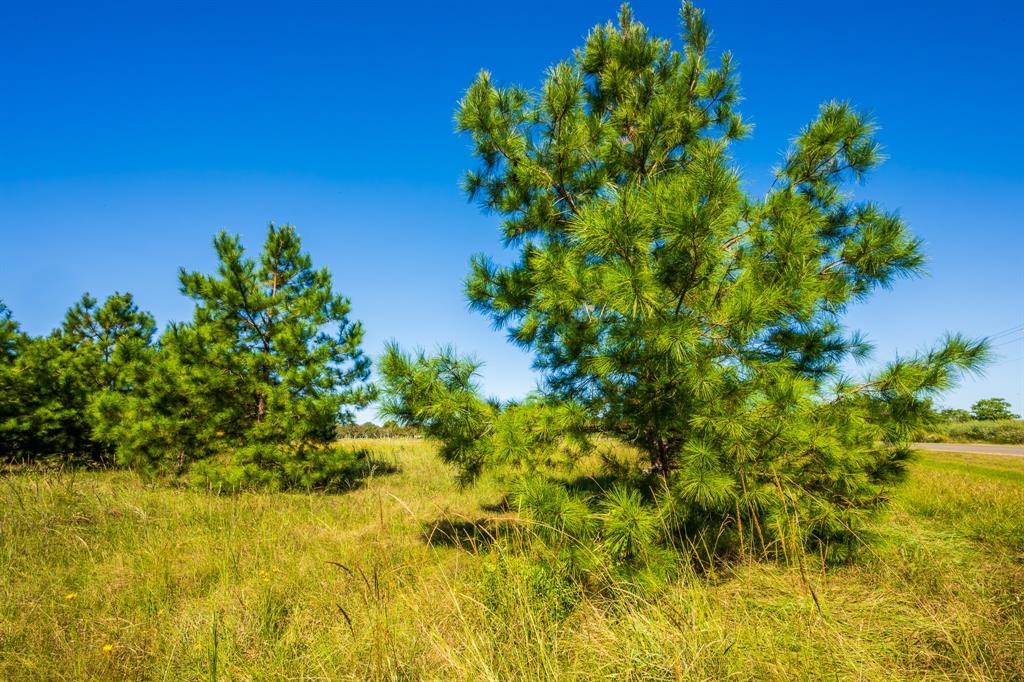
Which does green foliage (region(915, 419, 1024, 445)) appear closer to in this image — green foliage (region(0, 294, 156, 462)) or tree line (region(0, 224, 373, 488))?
tree line (region(0, 224, 373, 488))

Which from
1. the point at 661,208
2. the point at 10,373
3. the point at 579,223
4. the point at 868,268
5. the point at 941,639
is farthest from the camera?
the point at 10,373

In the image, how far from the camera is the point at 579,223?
3.08m

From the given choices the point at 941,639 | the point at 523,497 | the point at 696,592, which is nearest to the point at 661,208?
the point at 523,497

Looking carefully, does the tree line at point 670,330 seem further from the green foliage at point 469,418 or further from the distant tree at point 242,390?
the distant tree at point 242,390

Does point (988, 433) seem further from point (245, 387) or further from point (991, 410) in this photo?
point (245, 387)

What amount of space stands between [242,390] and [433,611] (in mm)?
7267

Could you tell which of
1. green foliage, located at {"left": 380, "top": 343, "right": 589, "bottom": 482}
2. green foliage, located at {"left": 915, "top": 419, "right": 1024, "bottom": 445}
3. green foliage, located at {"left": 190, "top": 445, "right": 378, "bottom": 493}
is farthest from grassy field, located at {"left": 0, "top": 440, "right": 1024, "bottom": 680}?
green foliage, located at {"left": 915, "top": 419, "right": 1024, "bottom": 445}

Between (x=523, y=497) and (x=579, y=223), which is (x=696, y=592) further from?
(x=579, y=223)

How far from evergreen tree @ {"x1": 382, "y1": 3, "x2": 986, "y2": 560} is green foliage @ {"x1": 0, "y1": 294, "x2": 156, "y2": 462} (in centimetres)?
1019

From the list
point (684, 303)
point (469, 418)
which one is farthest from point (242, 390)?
point (684, 303)

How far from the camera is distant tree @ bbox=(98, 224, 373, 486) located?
771cm

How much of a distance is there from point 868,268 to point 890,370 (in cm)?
97

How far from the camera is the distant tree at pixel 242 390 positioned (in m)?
7.71

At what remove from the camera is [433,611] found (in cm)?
271
